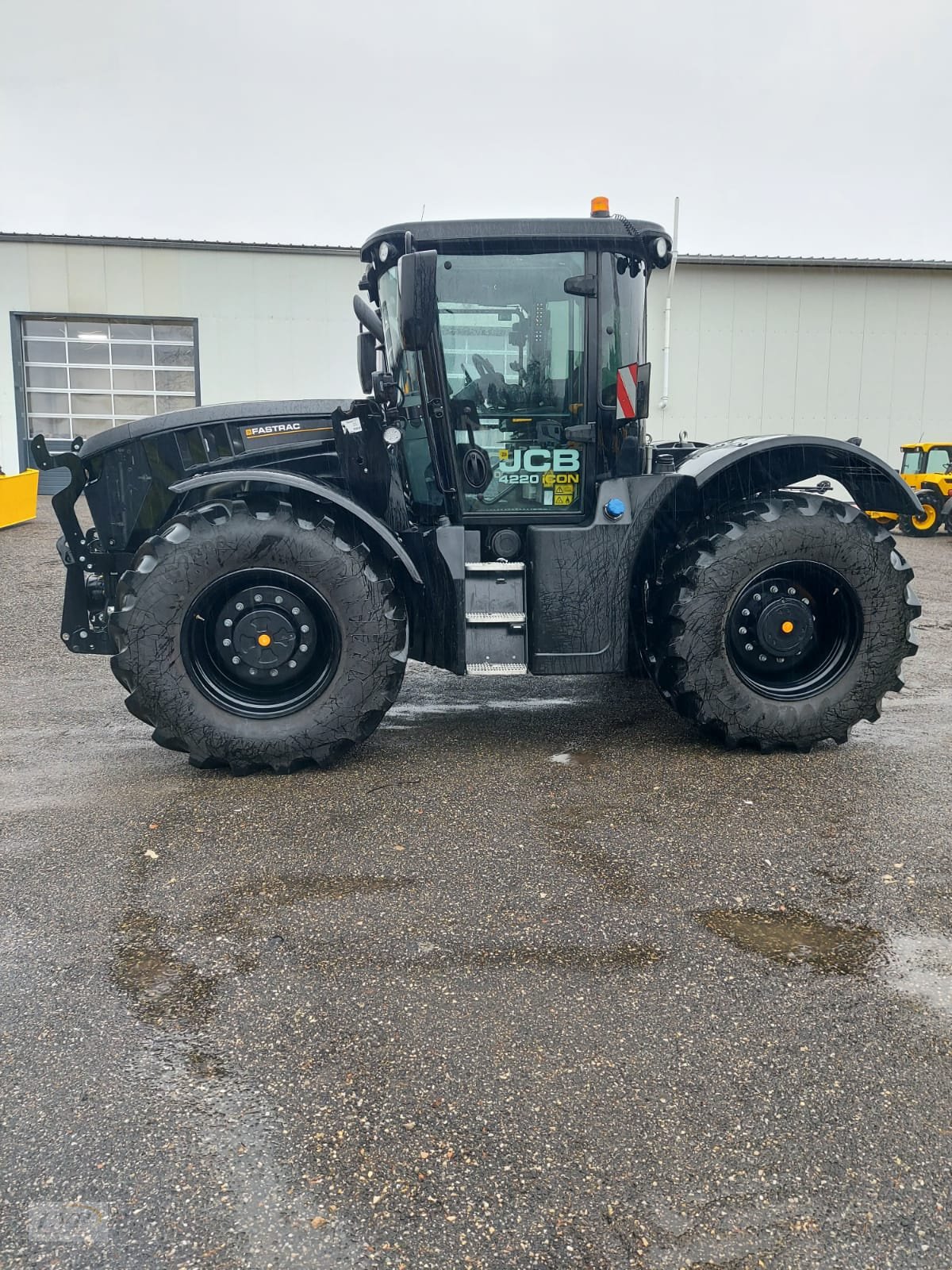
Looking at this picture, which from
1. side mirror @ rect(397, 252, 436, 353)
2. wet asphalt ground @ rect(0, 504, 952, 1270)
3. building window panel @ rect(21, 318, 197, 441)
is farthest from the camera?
building window panel @ rect(21, 318, 197, 441)

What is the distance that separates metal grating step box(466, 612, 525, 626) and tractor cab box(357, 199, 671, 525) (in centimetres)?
49

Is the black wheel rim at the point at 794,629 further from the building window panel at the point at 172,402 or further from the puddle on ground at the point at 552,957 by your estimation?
the building window panel at the point at 172,402

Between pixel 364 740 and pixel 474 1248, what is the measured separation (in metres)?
3.23

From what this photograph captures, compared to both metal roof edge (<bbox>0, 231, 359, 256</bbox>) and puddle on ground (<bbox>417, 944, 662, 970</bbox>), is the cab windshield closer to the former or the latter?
puddle on ground (<bbox>417, 944, 662, 970</bbox>)

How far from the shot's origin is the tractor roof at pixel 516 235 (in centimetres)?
486

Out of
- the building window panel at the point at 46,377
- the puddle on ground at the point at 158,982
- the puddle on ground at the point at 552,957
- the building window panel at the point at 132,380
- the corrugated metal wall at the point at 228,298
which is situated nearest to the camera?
the puddle on ground at the point at 158,982

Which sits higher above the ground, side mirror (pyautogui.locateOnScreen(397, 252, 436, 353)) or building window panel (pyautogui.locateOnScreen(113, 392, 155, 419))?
building window panel (pyautogui.locateOnScreen(113, 392, 155, 419))

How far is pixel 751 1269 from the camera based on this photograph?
191cm

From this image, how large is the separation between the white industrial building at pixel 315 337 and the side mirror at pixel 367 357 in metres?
17.8

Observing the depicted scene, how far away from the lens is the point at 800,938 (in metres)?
3.19

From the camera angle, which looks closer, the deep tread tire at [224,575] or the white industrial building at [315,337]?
the deep tread tire at [224,575]

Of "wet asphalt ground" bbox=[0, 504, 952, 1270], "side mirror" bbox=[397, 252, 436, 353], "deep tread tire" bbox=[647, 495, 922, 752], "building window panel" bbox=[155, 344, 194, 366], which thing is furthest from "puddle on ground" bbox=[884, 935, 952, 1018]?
"building window panel" bbox=[155, 344, 194, 366]

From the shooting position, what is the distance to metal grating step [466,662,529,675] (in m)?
5.00

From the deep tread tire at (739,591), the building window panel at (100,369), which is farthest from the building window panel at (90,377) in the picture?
the deep tread tire at (739,591)
